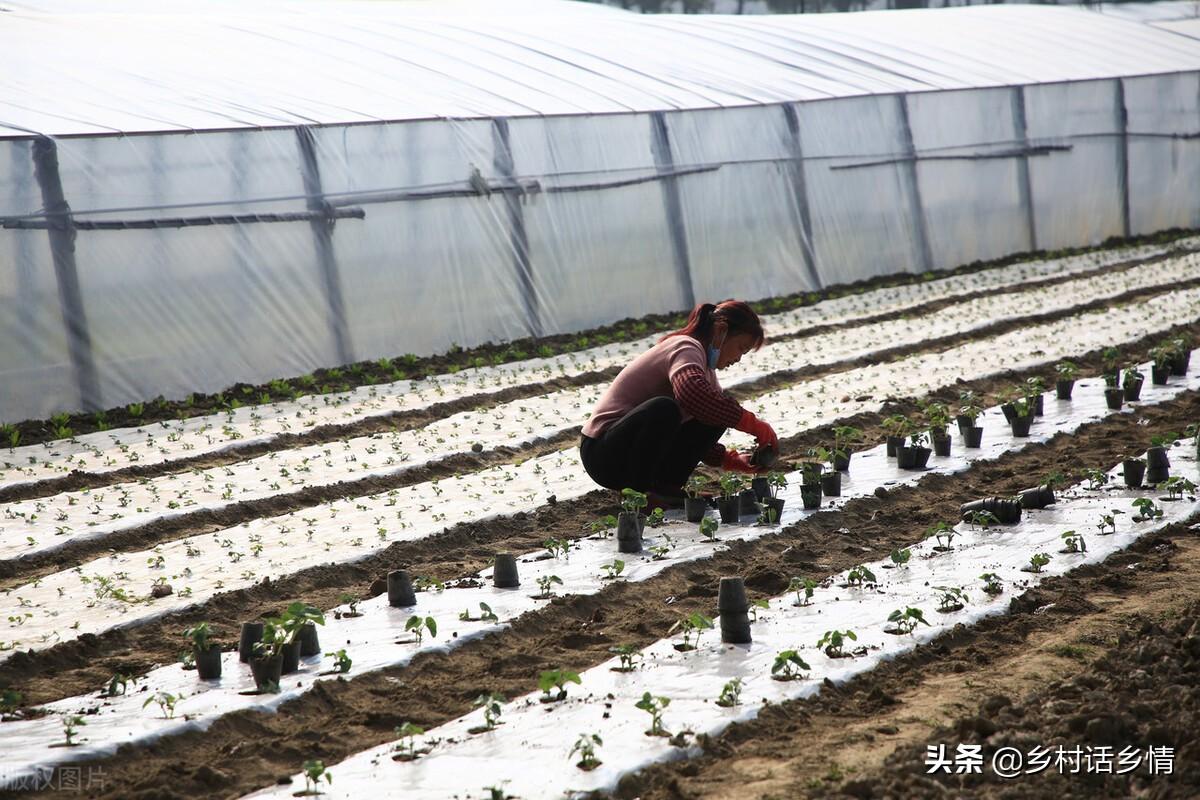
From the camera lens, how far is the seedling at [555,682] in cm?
387

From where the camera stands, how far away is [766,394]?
9961 mm

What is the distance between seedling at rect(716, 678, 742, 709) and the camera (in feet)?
12.9

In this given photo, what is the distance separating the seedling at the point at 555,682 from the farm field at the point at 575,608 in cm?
1

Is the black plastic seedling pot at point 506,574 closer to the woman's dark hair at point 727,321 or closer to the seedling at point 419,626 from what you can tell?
the seedling at point 419,626

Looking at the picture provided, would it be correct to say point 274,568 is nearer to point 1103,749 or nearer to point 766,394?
point 1103,749

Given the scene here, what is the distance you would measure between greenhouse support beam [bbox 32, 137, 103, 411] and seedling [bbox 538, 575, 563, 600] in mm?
6016

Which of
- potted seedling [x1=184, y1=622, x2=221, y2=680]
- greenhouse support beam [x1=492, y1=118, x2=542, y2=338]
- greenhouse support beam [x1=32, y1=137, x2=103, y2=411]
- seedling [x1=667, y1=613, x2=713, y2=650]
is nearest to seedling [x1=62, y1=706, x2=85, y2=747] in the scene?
potted seedling [x1=184, y1=622, x2=221, y2=680]

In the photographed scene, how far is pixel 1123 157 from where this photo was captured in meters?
20.3

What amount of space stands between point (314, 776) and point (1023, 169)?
17613 millimetres

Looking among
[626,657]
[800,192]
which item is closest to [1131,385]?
[626,657]

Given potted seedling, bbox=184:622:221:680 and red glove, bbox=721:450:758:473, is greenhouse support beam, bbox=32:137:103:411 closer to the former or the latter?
red glove, bbox=721:450:758:473

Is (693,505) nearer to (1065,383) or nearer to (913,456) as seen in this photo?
(913,456)

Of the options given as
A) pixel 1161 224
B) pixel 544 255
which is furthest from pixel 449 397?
pixel 1161 224

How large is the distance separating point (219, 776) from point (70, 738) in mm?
570
